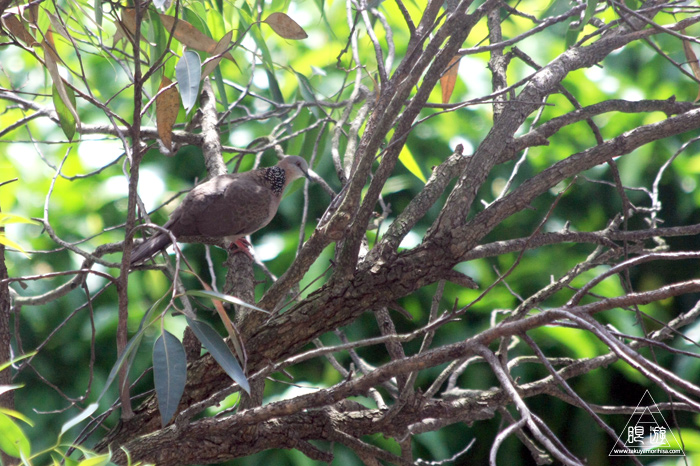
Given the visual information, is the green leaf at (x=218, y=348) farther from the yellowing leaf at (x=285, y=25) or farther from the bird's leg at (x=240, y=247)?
the bird's leg at (x=240, y=247)

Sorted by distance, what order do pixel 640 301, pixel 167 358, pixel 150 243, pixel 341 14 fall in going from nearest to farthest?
1. pixel 640 301
2. pixel 167 358
3. pixel 150 243
4. pixel 341 14

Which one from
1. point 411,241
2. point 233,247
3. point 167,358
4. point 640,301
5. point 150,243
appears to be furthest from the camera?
point 411,241

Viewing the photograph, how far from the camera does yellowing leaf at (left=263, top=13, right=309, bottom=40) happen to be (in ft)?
4.70

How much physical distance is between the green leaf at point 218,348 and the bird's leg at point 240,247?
40.3 inches

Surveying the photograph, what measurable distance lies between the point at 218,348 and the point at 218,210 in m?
1.32

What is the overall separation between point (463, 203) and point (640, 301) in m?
0.62

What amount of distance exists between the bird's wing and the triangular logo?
1556 millimetres

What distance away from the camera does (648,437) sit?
202 centimetres

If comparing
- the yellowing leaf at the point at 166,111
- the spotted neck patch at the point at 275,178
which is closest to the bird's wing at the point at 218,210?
the spotted neck patch at the point at 275,178

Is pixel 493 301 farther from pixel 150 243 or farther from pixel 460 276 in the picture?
pixel 150 243

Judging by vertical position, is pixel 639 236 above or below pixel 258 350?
above

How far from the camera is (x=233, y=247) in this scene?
222 cm

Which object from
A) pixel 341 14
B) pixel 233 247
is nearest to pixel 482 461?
pixel 233 247

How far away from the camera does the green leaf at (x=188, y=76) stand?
1.14 metres
